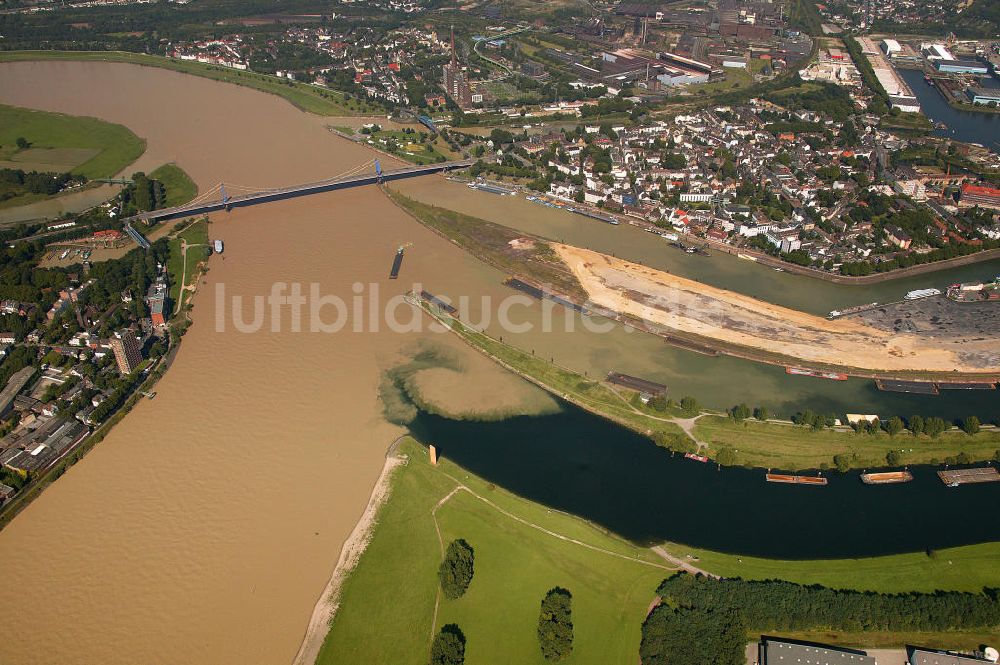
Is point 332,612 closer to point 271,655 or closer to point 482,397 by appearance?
point 271,655

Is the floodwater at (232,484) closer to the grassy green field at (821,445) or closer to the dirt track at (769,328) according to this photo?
the dirt track at (769,328)

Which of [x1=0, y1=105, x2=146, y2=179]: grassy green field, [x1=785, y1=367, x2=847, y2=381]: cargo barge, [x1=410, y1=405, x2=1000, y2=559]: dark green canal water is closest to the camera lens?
[x1=410, y1=405, x2=1000, y2=559]: dark green canal water

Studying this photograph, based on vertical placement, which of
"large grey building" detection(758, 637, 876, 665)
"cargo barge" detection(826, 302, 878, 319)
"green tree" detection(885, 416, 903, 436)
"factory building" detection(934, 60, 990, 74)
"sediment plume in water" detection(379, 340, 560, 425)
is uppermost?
"factory building" detection(934, 60, 990, 74)

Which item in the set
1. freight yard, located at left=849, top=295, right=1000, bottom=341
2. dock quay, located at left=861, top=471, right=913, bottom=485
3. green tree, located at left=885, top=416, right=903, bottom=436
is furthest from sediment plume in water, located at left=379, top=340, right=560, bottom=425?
freight yard, located at left=849, top=295, right=1000, bottom=341

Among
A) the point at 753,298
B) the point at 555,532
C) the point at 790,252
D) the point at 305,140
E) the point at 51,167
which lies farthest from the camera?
the point at 305,140

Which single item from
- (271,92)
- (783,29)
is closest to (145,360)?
(271,92)

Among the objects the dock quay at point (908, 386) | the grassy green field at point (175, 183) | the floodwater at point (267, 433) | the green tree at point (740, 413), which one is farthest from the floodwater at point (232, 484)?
the dock quay at point (908, 386)

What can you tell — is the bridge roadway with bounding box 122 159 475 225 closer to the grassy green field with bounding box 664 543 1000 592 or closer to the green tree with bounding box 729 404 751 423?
the green tree with bounding box 729 404 751 423
